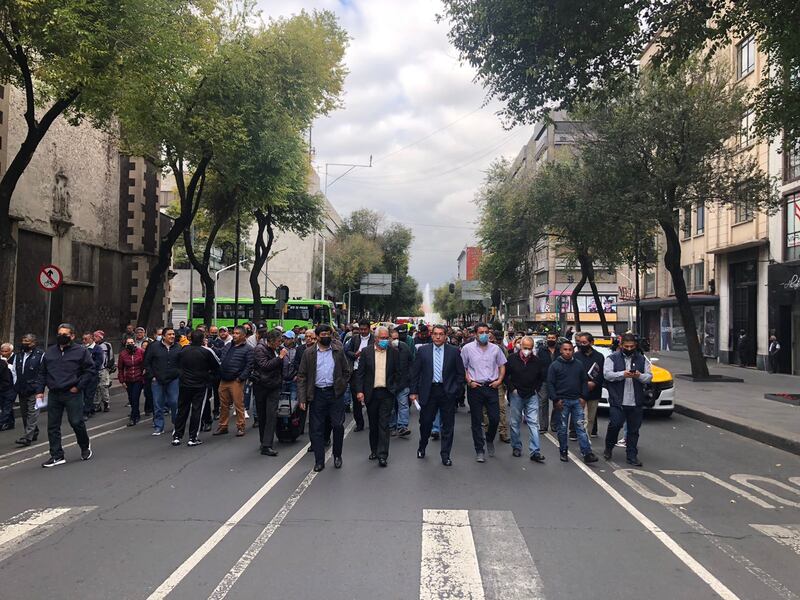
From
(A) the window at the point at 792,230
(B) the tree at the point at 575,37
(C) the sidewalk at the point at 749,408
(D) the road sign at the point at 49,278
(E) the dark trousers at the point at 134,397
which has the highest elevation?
(B) the tree at the point at 575,37

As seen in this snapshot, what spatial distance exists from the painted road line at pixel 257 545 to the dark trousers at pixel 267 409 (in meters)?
1.69

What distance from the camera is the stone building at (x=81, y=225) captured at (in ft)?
61.9

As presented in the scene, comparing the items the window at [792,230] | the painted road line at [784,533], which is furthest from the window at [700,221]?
the painted road line at [784,533]

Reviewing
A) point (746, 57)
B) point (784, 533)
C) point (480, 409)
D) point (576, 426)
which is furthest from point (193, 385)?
point (746, 57)

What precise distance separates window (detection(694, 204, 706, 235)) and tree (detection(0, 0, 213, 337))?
26730 mm

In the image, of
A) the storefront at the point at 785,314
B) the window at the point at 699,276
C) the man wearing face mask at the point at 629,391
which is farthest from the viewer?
the window at the point at 699,276

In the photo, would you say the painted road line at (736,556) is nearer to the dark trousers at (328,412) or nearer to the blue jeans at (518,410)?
the blue jeans at (518,410)

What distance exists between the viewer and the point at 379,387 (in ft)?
26.1

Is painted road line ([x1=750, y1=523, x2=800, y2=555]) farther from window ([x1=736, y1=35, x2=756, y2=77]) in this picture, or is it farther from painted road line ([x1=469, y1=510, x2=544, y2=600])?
window ([x1=736, y1=35, x2=756, y2=77])

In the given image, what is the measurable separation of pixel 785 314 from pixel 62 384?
24.7m

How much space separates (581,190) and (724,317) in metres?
12.1

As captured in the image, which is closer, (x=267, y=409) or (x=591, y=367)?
(x=267, y=409)

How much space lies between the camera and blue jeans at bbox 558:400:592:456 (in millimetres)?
8109

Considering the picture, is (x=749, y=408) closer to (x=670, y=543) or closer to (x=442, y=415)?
(x=442, y=415)
